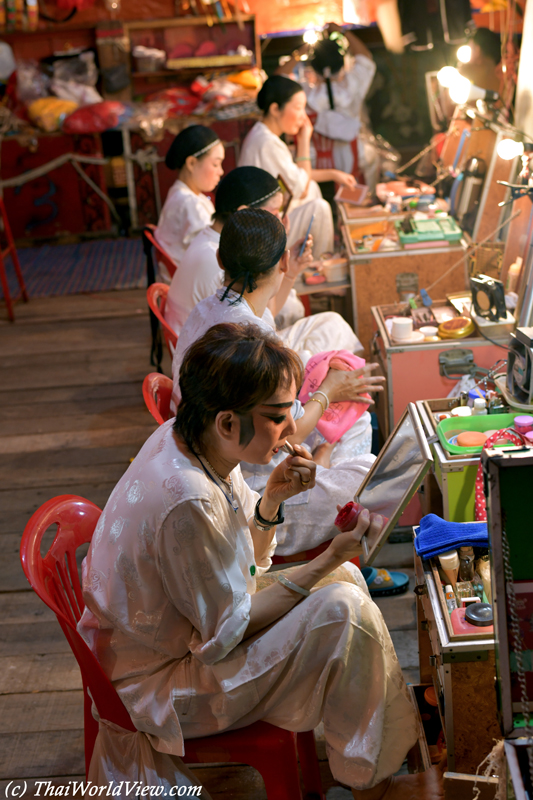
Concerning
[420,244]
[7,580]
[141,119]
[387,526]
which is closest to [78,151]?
[141,119]

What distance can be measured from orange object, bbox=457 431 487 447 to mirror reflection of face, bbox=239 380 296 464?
0.68 meters

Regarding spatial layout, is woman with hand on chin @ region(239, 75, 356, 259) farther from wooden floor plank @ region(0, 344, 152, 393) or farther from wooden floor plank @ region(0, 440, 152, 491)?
wooden floor plank @ region(0, 440, 152, 491)

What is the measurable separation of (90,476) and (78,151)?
4.72 m

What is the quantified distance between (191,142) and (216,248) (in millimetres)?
1070

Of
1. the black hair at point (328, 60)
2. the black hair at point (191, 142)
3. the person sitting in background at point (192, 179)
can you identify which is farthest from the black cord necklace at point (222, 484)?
the black hair at point (328, 60)

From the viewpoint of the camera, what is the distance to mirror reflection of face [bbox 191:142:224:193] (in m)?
3.79

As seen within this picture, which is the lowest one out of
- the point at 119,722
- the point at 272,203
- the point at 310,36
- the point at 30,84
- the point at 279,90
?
the point at 119,722

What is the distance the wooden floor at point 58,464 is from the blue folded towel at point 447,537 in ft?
2.15

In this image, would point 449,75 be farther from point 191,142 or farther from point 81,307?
point 81,307

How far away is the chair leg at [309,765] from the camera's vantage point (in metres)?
1.77

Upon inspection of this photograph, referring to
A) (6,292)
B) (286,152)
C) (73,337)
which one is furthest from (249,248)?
(6,292)

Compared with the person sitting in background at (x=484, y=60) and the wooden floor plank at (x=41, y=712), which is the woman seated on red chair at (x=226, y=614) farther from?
the person sitting in background at (x=484, y=60)

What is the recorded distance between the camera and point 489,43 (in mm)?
4762

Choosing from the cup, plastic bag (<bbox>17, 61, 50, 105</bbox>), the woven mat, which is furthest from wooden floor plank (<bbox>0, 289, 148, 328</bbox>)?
the cup
